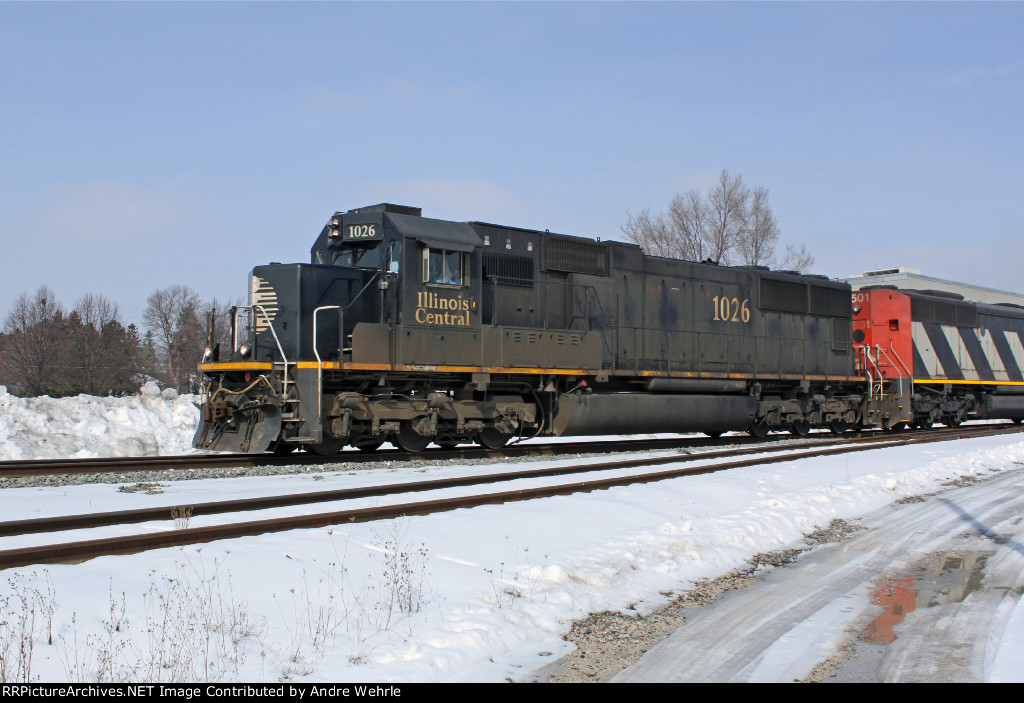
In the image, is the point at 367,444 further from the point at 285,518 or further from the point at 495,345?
the point at 285,518

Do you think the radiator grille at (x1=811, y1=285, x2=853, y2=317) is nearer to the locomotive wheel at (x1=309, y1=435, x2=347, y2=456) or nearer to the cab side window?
the cab side window

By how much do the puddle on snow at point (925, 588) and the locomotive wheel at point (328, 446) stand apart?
27.3 feet

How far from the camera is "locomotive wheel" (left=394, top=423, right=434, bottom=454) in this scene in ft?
42.4

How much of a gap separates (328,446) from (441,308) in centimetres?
276

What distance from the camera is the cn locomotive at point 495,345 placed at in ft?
39.1

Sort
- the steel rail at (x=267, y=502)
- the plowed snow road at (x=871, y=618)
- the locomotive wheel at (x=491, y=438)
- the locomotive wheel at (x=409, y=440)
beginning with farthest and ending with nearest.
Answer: the locomotive wheel at (x=491, y=438), the locomotive wheel at (x=409, y=440), the steel rail at (x=267, y=502), the plowed snow road at (x=871, y=618)

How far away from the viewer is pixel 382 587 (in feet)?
16.8

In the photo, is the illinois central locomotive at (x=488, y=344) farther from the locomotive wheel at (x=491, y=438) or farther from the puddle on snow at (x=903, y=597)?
the puddle on snow at (x=903, y=597)

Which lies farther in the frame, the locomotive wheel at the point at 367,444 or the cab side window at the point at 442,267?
the locomotive wheel at the point at 367,444

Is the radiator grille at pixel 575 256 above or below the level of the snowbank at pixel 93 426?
above

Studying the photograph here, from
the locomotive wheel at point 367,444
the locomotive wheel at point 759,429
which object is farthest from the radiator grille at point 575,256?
the locomotive wheel at point 759,429

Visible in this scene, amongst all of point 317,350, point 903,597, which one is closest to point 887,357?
point 317,350

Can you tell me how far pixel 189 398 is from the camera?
2295 cm

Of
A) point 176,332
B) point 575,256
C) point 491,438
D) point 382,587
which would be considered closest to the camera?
point 382,587
